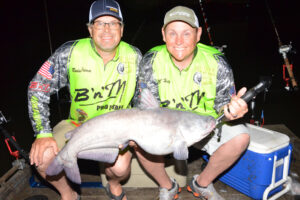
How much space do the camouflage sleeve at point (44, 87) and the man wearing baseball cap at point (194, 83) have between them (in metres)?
0.80

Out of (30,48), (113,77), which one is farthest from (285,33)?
(113,77)

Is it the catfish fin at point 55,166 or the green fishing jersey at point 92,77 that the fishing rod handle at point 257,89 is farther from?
the catfish fin at point 55,166

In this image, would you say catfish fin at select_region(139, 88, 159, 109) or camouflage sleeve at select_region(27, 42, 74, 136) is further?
camouflage sleeve at select_region(27, 42, 74, 136)

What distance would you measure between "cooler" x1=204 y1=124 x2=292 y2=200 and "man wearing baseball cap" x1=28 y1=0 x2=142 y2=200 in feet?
3.81

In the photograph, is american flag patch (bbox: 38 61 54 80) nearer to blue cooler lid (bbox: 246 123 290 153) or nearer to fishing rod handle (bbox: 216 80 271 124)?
fishing rod handle (bbox: 216 80 271 124)

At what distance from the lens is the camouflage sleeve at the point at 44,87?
2.13m

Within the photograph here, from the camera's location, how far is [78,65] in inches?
89.8

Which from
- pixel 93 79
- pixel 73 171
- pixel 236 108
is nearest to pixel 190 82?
pixel 236 108

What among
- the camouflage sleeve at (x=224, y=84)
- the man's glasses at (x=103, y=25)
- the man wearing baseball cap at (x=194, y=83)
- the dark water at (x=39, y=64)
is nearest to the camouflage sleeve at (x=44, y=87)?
the man's glasses at (x=103, y=25)

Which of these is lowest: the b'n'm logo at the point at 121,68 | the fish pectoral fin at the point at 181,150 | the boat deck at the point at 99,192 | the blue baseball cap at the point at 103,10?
the boat deck at the point at 99,192

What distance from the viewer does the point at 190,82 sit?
7.44ft

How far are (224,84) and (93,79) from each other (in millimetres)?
1317

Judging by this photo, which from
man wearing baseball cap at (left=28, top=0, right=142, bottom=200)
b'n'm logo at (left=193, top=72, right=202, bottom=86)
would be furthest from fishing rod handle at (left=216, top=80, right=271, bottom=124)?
man wearing baseball cap at (left=28, top=0, right=142, bottom=200)

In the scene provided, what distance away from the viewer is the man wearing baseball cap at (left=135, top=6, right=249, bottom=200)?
2160mm
